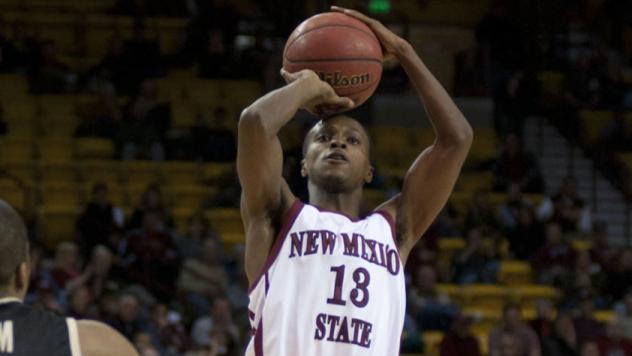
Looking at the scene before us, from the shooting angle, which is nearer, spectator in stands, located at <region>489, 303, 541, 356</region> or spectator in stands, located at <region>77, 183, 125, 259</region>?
spectator in stands, located at <region>489, 303, 541, 356</region>

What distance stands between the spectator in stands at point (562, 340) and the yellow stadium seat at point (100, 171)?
462cm

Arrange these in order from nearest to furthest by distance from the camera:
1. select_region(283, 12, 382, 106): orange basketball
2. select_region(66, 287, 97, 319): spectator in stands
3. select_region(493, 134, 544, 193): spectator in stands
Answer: select_region(283, 12, 382, 106): orange basketball
select_region(66, 287, 97, 319): spectator in stands
select_region(493, 134, 544, 193): spectator in stands

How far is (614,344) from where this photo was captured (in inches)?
496

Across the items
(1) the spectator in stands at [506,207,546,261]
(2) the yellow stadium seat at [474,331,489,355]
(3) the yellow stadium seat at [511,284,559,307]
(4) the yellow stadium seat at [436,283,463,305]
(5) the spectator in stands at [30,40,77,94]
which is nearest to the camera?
(2) the yellow stadium seat at [474,331,489,355]

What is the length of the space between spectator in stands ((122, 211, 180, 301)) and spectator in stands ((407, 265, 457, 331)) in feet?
7.26

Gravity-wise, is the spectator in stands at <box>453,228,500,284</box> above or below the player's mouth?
below

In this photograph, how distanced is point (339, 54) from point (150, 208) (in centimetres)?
→ 787

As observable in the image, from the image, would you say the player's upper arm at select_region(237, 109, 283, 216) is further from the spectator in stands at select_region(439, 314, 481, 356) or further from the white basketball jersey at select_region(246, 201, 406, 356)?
the spectator in stands at select_region(439, 314, 481, 356)

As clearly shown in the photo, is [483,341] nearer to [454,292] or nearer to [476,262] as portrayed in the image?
[454,292]

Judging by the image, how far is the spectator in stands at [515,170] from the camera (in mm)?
15312

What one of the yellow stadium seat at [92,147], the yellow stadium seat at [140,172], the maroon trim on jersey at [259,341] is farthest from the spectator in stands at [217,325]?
the maroon trim on jersey at [259,341]

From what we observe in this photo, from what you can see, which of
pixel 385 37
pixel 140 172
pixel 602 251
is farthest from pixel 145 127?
pixel 385 37

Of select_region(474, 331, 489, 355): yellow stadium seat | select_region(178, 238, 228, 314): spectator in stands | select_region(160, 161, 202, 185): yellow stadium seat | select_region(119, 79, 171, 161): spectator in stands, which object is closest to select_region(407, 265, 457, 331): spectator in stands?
select_region(474, 331, 489, 355): yellow stadium seat

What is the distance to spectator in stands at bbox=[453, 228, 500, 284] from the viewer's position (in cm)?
1360
